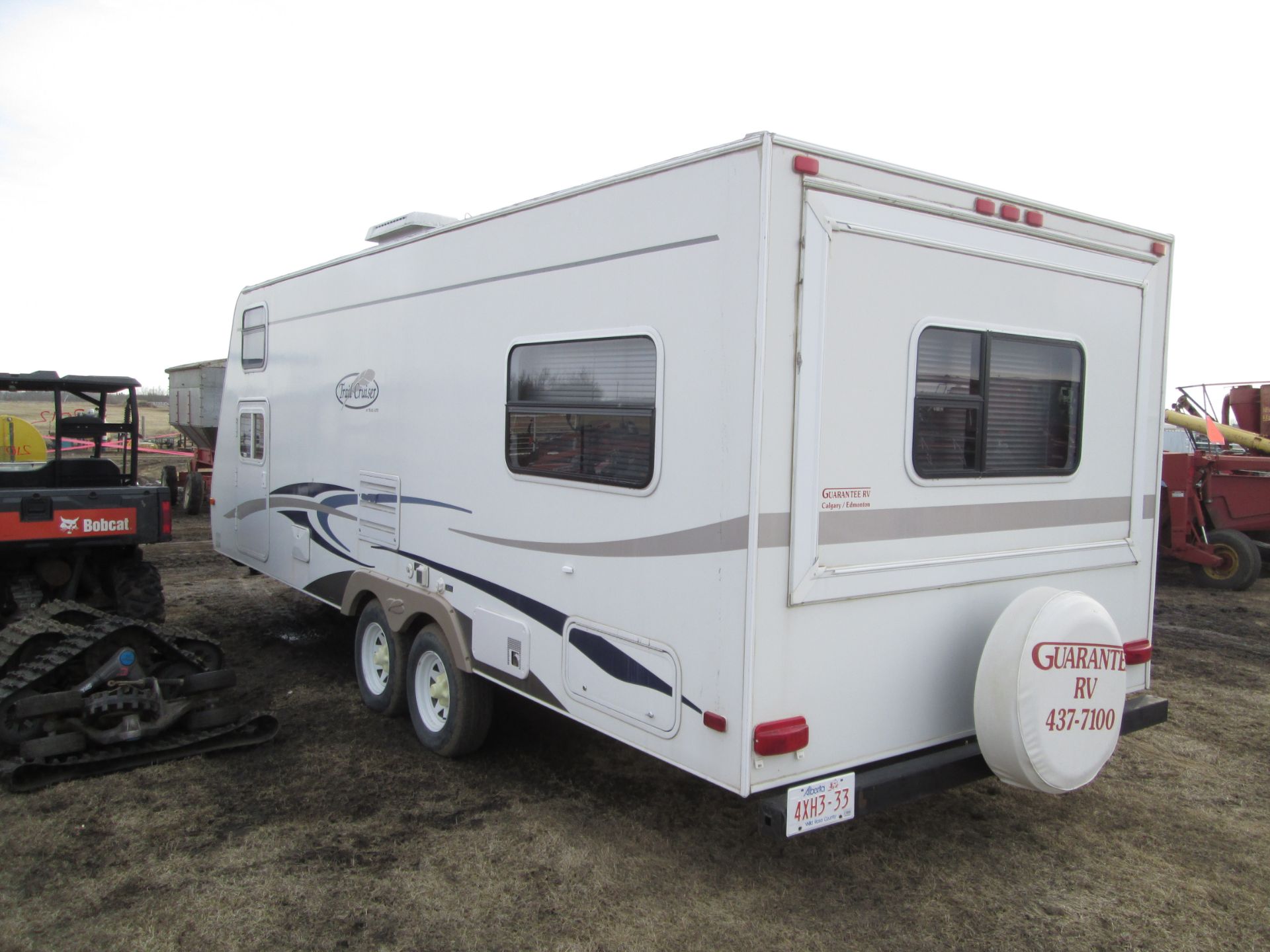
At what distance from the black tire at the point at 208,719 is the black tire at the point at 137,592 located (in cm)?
192

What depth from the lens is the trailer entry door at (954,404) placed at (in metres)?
3.38

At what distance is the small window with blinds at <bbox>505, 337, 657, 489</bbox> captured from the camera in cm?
371

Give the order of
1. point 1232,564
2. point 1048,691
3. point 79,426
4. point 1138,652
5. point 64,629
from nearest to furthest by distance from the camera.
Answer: point 1048,691 < point 1138,652 < point 64,629 < point 79,426 < point 1232,564

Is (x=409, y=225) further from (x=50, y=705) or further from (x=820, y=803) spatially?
(x=820, y=803)

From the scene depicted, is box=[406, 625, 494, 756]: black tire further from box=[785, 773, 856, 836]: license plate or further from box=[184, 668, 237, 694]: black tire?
box=[785, 773, 856, 836]: license plate

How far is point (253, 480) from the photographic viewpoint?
7500mm

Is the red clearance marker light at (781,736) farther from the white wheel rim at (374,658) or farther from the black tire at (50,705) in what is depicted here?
the black tire at (50,705)

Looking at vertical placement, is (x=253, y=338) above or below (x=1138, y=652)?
above

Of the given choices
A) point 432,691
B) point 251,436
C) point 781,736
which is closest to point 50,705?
point 432,691

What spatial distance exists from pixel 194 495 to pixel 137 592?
9.53 metres

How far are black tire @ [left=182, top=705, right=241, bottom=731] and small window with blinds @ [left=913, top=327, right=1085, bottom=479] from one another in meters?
4.11

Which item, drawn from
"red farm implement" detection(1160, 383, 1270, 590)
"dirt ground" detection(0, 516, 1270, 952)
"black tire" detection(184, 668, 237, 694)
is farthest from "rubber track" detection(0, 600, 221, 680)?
"red farm implement" detection(1160, 383, 1270, 590)

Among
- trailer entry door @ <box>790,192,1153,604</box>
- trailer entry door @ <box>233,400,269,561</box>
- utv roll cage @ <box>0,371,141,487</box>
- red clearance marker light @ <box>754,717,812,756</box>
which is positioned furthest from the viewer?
trailer entry door @ <box>233,400,269,561</box>

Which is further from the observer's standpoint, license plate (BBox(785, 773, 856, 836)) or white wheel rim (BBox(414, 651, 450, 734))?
white wheel rim (BBox(414, 651, 450, 734))
